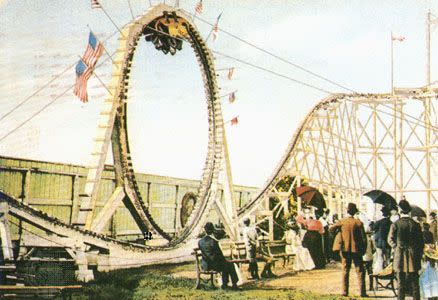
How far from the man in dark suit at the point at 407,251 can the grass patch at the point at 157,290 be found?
771 mm

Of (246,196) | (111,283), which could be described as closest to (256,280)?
(111,283)

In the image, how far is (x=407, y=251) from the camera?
6371 mm

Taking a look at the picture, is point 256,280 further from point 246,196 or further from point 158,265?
point 246,196

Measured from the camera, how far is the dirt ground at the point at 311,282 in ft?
23.6

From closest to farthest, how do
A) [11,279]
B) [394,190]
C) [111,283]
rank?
[11,279]
[111,283]
[394,190]

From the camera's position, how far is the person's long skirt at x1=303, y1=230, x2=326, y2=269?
9914 mm

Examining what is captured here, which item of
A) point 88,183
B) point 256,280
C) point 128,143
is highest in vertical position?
point 128,143

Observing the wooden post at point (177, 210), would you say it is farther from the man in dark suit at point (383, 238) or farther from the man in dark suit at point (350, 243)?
the man in dark suit at point (350, 243)

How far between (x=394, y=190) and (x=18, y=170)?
375 inches

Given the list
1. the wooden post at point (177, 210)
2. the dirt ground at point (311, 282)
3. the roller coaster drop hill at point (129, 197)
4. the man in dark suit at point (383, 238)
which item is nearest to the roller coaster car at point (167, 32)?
the roller coaster drop hill at point (129, 197)

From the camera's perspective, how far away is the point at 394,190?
1484cm

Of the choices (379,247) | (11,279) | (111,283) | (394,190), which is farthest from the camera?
(394,190)

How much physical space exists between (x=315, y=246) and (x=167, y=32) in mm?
4173

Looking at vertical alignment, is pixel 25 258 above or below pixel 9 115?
below
